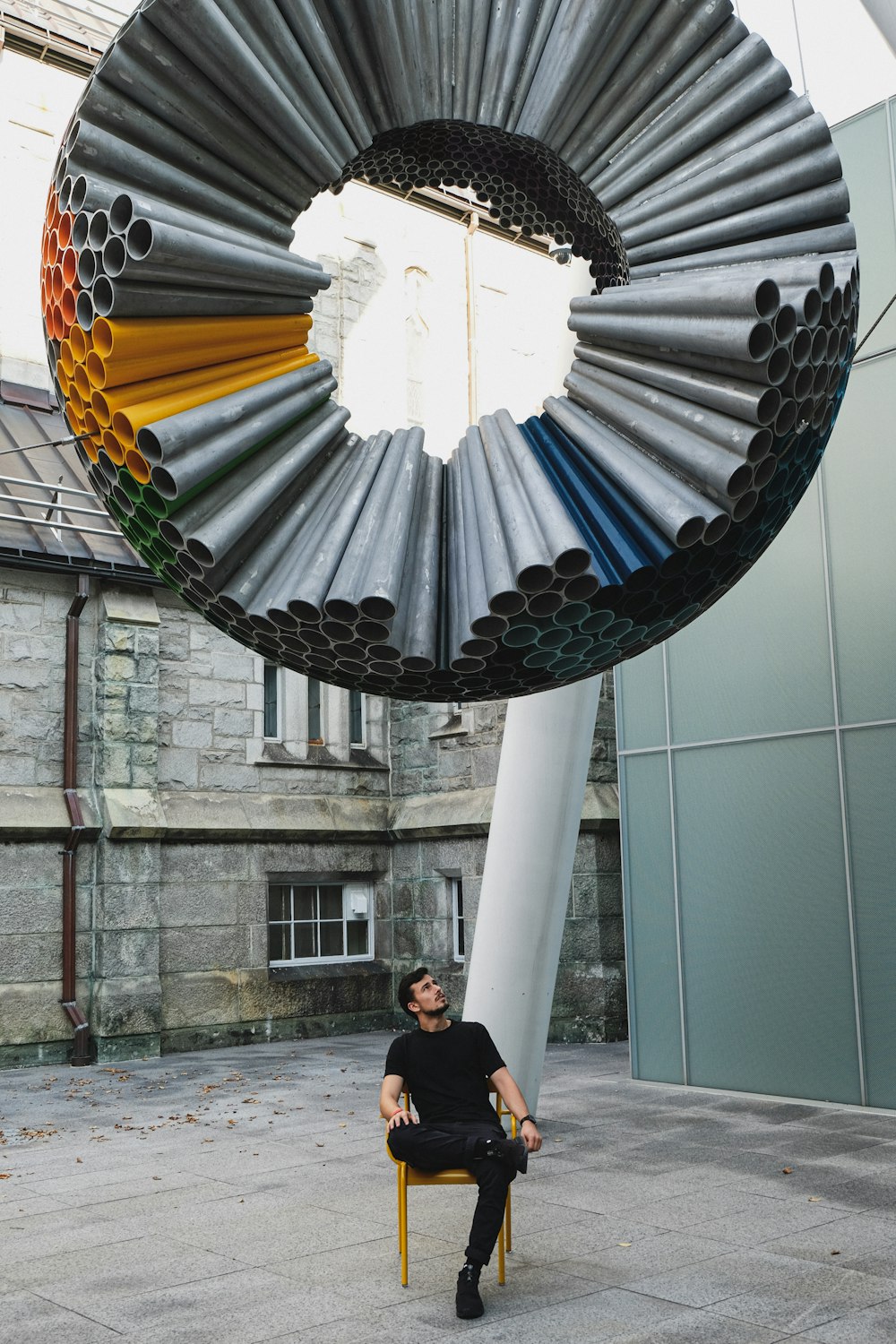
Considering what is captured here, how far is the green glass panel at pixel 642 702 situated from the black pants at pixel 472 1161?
260 inches

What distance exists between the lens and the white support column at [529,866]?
26.9ft

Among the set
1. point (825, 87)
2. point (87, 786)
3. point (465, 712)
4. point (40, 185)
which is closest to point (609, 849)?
point (465, 712)

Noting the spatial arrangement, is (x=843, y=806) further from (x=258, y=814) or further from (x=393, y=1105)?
(x=258, y=814)

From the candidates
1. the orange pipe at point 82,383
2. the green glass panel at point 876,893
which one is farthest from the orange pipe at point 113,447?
the green glass panel at point 876,893

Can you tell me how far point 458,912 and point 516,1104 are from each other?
10.7 metres

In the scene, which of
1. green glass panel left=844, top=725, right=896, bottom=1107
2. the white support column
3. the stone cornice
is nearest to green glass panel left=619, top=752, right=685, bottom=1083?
green glass panel left=844, top=725, right=896, bottom=1107

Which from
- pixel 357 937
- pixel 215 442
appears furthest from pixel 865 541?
pixel 357 937

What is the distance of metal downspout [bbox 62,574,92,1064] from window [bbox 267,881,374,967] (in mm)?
2626

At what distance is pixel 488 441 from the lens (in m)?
3.84

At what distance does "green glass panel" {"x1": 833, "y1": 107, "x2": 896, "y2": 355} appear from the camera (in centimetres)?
1034

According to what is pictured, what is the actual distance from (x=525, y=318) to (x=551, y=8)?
15450 millimetres

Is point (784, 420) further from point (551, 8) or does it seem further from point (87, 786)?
point (87, 786)

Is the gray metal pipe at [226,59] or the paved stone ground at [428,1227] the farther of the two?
the paved stone ground at [428,1227]

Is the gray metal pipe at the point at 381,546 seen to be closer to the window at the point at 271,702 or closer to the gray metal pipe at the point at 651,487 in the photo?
the gray metal pipe at the point at 651,487
